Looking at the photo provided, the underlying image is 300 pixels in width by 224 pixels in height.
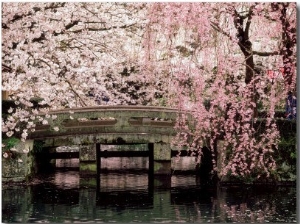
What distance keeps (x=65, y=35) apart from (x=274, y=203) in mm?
4324

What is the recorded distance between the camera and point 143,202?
9602mm

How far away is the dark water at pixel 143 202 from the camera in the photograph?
8.32 m

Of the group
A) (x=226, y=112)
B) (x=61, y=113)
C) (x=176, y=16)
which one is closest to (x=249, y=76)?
(x=226, y=112)

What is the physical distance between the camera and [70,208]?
9117 millimetres

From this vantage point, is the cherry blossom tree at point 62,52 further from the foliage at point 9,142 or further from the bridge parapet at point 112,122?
the bridge parapet at point 112,122

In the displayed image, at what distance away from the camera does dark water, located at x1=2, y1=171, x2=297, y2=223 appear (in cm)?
832

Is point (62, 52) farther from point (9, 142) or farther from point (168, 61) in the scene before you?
point (168, 61)

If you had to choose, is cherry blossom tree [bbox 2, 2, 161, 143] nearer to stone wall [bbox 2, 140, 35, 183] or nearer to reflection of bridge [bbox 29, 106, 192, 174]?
stone wall [bbox 2, 140, 35, 183]

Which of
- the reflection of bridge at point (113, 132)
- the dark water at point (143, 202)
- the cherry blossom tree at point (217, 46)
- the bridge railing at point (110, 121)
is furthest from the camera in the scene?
the reflection of bridge at point (113, 132)

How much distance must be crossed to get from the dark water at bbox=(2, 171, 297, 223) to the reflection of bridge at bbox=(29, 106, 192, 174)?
0.87 m

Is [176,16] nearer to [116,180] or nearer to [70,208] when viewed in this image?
[70,208]

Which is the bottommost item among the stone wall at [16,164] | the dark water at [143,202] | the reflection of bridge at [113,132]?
the dark water at [143,202]

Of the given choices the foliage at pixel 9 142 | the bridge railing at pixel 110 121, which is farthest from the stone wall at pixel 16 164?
the bridge railing at pixel 110 121

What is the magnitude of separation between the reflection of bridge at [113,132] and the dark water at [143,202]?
0.87 meters
